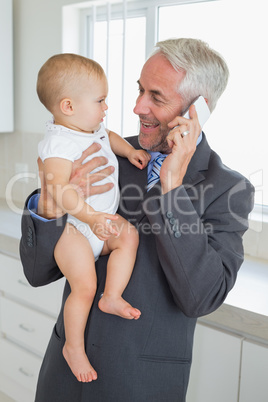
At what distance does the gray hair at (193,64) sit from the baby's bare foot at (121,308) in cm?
59

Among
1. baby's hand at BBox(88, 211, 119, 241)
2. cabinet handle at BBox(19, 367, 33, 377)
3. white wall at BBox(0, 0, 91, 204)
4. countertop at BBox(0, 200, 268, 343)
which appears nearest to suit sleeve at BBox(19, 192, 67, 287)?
baby's hand at BBox(88, 211, 119, 241)

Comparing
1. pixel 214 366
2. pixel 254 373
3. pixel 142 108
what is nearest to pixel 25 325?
pixel 214 366

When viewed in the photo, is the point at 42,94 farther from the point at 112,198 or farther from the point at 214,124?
the point at 214,124

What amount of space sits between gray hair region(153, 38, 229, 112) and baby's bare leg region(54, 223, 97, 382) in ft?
1.69

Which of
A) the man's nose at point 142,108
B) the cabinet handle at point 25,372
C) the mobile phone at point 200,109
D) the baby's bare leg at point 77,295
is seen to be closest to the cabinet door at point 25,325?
the cabinet handle at point 25,372

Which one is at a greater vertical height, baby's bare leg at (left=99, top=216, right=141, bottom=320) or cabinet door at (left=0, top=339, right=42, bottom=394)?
baby's bare leg at (left=99, top=216, right=141, bottom=320)

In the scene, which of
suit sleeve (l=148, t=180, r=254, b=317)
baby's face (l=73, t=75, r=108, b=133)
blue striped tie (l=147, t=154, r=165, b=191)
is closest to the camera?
suit sleeve (l=148, t=180, r=254, b=317)

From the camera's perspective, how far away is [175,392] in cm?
125

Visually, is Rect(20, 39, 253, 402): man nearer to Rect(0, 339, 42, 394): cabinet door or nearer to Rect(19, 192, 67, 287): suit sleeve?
Rect(19, 192, 67, 287): suit sleeve

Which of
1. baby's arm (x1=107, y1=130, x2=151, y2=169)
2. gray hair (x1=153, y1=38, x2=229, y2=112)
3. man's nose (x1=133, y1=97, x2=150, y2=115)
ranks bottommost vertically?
baby's arm (x1=107, y1=130, x2=151, y2=169)

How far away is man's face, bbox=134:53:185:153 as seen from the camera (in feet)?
4.36

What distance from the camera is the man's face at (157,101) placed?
133cm

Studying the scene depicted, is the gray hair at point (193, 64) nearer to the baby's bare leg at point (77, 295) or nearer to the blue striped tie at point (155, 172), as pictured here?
the blue striped tie at point (155, 172)

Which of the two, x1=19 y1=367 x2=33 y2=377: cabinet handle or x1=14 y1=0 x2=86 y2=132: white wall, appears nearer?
x1=19 y1=367 x2=33 y2=377: cabinet handle
